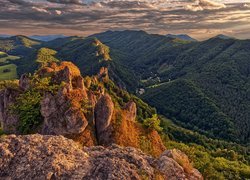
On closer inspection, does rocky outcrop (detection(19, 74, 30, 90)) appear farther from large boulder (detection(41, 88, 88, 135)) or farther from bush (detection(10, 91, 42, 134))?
large boulder (detection(41, 88, 88, 135))

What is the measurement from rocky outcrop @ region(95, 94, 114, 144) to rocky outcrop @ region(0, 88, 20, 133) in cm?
2517

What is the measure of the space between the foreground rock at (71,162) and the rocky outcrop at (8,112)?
50.2 metres

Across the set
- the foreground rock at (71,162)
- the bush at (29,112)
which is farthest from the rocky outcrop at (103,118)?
the foreground rock at (71,162)

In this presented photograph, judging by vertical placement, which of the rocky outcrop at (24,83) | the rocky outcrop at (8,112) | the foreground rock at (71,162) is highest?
the foreground rock at (71,162)

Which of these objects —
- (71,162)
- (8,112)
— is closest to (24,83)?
(8,112)

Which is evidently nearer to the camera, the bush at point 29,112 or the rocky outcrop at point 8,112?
the bush at point 29,112

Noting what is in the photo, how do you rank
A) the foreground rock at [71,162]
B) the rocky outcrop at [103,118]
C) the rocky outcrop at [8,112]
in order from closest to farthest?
the foreground rock at [71,162] < the rocky outcrop at [103,118] < the rocky outcrop at [8,112]

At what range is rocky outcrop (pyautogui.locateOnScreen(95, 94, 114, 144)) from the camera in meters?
83.9

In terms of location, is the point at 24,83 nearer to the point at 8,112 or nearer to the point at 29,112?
the point at 8,112

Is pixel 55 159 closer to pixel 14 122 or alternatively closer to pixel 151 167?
pixel 151 167

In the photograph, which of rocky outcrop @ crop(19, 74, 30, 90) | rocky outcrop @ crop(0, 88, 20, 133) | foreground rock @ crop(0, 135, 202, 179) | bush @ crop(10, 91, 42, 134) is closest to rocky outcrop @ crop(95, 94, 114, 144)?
bush @ crop(10, 91, 42, 134)

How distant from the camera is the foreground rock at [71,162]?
3819 cm

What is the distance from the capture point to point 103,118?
86125 millimetres

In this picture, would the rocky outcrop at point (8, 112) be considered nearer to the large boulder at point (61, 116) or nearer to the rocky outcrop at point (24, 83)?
the rocky outcrop at point (24, 83)
